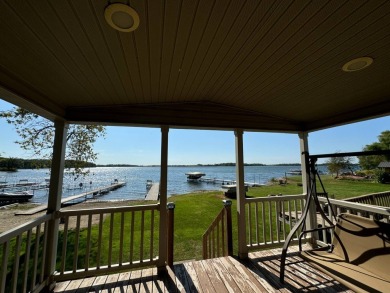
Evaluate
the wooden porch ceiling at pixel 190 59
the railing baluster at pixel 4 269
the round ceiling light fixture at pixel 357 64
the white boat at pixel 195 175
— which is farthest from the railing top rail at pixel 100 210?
the white boat at pixel 195 175

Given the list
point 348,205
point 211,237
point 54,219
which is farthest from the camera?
point 211,237

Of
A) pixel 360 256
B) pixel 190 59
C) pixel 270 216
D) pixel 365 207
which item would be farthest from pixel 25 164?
pixel 365 207

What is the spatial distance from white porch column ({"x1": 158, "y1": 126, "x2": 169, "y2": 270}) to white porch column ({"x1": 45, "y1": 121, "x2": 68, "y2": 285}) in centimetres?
148

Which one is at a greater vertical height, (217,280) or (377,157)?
(377,157)

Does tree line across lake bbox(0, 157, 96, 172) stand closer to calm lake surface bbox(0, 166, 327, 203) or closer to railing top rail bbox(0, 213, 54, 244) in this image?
calm lake surface bbox(0, 166, 327, 203)

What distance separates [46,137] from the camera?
587 centimetres

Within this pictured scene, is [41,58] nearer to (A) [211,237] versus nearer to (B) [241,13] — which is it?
(B) [241,13]

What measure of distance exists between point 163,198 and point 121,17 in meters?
2.59

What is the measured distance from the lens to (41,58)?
5.50 ft

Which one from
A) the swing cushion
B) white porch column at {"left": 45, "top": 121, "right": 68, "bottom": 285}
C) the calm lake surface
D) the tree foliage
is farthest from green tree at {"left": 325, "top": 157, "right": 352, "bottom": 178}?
white porch column at {"left": 45, "top": 121, "right": 68, "bottom": 285}

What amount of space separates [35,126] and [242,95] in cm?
609

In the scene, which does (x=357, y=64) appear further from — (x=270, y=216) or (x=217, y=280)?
(x=217, y=280)

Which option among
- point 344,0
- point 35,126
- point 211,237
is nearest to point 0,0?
point 344,0

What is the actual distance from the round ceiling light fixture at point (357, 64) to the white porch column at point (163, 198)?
2485 millimetres
